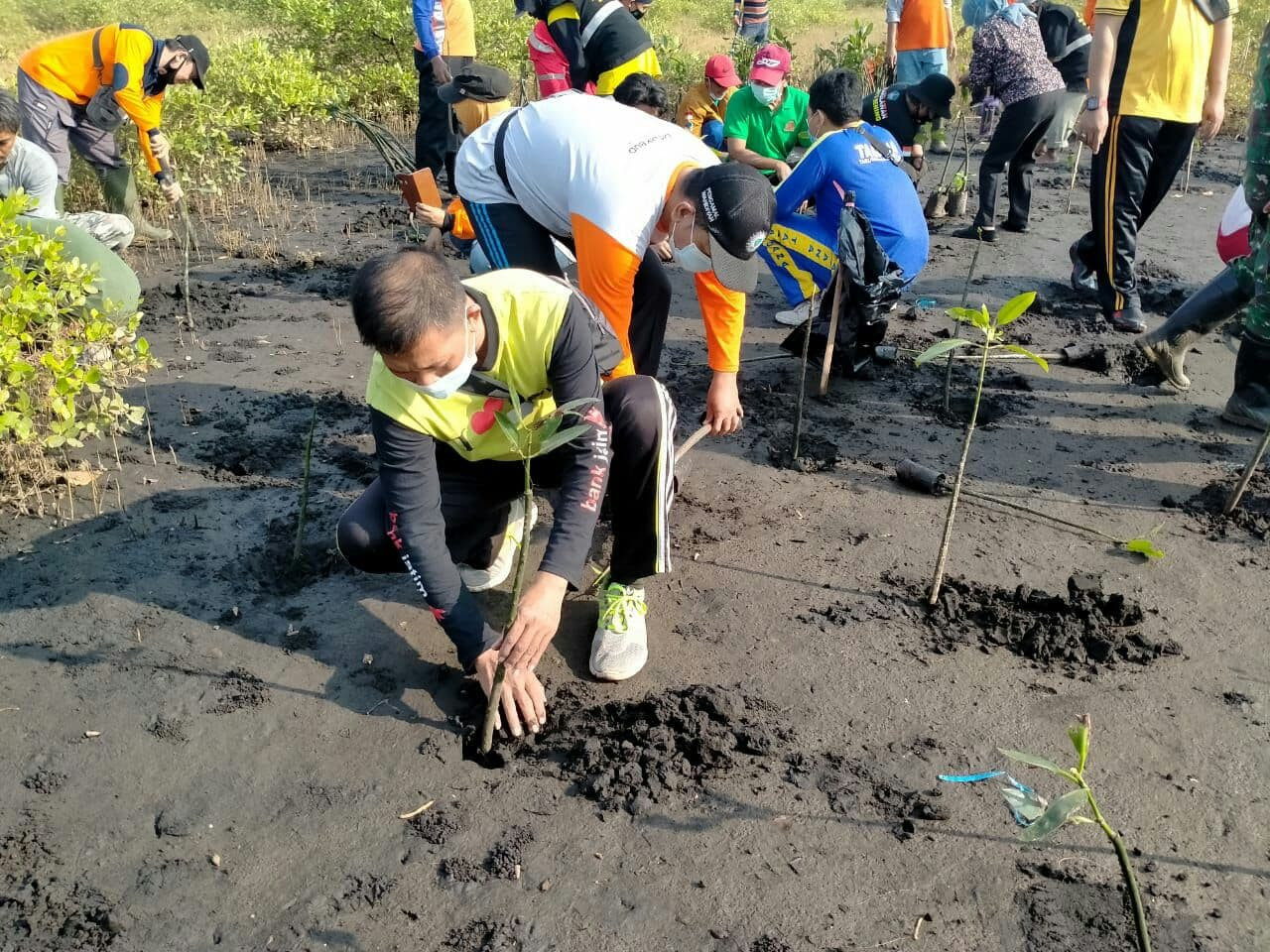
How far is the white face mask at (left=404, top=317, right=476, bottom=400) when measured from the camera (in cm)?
234

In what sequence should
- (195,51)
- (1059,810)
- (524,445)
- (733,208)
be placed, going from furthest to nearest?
1. (195,51)
2. (733,208)
3. (524,445)
4. (1059,810)

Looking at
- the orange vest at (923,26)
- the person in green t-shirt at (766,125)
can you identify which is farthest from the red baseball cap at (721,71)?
the orange vest at (923,26)

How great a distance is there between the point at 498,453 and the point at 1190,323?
344cm

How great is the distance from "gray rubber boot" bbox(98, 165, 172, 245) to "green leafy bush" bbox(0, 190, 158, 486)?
8.14 ft

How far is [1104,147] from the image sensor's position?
504 centimetres

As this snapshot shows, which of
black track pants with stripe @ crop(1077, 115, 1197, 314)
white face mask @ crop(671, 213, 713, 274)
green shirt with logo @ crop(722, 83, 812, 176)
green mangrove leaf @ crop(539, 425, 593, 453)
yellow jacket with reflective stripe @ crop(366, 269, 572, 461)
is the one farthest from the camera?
green shirt with logo @ crop(722, 83, 812, 176)

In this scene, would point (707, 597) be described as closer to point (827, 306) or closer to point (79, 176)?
point (827, 306)

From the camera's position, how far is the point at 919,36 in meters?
8.07

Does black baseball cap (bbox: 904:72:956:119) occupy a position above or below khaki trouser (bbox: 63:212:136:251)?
above

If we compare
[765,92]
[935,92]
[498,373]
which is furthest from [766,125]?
[498,373]

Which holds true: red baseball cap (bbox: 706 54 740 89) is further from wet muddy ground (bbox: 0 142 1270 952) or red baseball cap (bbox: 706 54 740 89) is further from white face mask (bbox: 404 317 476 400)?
white face mask (bbox: 404 317 476 400)

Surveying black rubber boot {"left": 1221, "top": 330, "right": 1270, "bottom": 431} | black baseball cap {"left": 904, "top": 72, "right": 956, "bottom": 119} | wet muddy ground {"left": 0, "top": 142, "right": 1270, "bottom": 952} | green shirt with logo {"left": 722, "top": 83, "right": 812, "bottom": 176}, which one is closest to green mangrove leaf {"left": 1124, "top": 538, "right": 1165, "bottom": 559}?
wet muddy ground {"left": 0, "top": 142, "right": 1270, "bottom": 952}

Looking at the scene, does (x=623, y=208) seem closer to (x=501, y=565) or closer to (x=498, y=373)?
(x=498, y=373)

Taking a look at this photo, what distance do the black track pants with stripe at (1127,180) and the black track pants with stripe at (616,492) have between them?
11.2 ft
